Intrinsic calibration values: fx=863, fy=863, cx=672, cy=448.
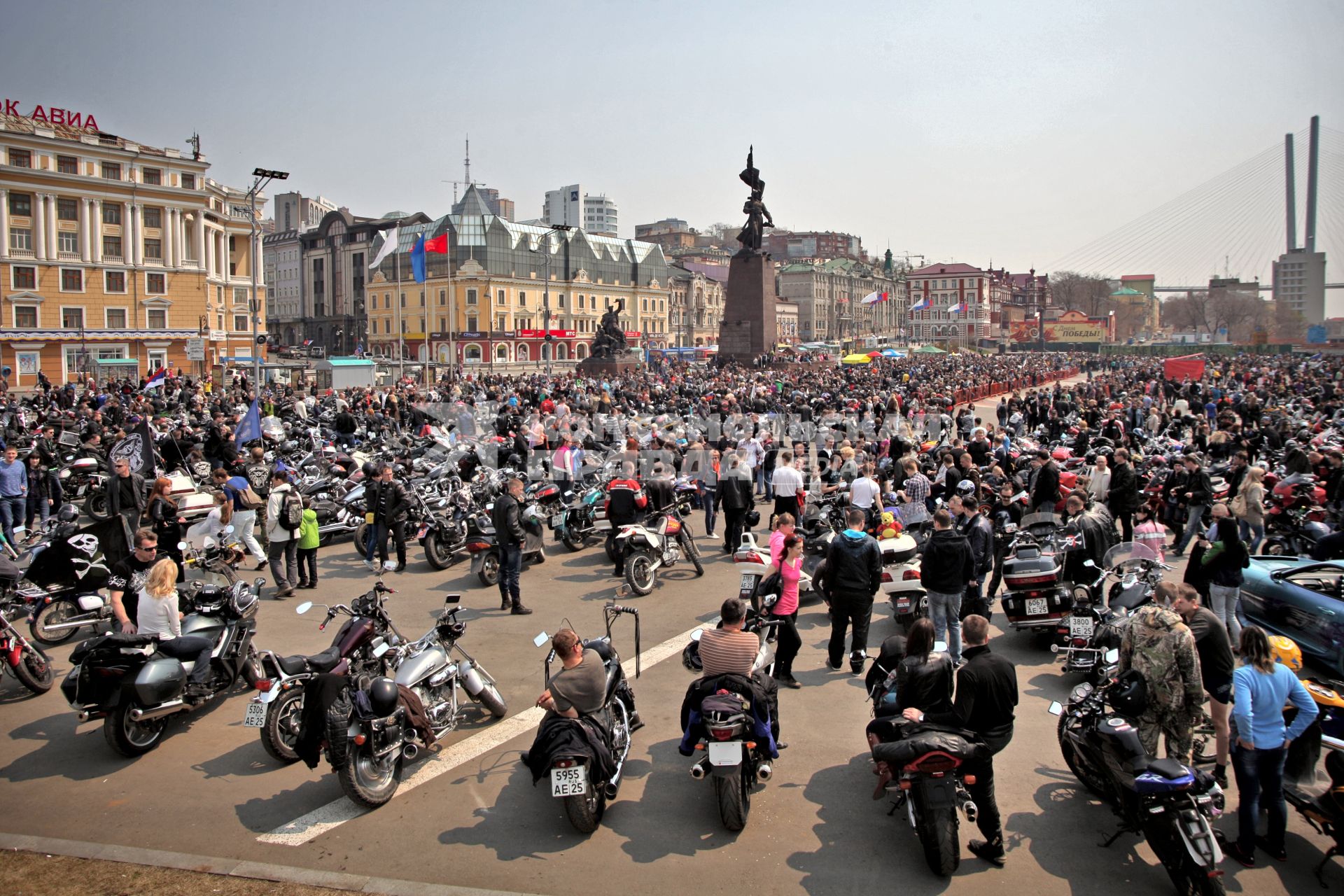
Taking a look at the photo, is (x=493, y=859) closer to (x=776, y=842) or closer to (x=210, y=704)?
(x=776, y=842)

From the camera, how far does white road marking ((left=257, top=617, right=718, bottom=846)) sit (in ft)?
17.0

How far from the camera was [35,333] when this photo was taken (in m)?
48.8

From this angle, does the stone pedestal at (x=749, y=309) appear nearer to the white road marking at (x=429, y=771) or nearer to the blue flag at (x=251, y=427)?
the blue flag at (x=251, y=427)

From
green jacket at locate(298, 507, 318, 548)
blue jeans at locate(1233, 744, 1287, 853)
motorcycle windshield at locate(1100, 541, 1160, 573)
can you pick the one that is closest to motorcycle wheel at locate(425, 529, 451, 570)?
green jacket at locate(298, 507, 318, 548)

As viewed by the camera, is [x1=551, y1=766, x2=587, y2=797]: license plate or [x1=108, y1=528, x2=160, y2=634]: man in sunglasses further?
[x1=108, y1=528, x2=160, y2=634]: man in sunglasses

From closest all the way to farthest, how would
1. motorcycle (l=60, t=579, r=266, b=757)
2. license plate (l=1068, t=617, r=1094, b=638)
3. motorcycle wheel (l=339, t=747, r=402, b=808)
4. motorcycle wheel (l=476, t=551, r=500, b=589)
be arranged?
motorcycle wheel (l=339, t=747, r=402, b=808) < motorcycle (l=60, t=579, r=266, b=757) < license plate (l=1068, t=617, r=1094, b=638) < motorcycle wheel (l=476, t=551, r=500, b=589)

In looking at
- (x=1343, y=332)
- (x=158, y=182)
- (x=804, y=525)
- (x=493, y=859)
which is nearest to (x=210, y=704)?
(x=493, y=859)

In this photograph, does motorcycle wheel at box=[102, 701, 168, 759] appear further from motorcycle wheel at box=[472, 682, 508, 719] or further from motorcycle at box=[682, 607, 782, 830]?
motorcycle at box=[682, 607, 782, 830]

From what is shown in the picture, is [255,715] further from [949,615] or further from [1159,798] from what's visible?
[949,615]

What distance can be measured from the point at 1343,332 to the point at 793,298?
98.3 meters

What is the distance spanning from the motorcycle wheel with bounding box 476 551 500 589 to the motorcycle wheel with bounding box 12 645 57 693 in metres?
4.49

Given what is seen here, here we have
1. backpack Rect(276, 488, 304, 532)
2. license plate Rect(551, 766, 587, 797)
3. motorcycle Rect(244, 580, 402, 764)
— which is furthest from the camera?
backpack Rect(276, 488, 304, 532)

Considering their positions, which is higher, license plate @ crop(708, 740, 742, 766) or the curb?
license plate @ crop(708, 740, 742, 766)

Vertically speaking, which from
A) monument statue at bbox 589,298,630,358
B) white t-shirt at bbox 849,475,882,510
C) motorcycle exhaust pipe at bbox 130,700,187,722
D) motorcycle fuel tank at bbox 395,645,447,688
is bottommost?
motorcycle exhaust pipe at bbox 130,700,187,722
